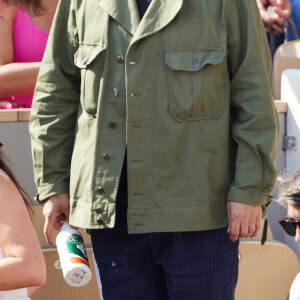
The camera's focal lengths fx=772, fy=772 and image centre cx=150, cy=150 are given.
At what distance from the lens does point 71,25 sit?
8.47 ft

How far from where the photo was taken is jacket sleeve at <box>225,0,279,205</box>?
2355mm

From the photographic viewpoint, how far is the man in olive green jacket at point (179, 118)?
2.34 m

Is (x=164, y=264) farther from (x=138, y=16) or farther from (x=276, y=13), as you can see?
(x=276, y=13)

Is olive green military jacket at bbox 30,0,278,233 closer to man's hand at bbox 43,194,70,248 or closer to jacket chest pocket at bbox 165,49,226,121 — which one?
jacket chest pocket at bbox 165,49,226,121

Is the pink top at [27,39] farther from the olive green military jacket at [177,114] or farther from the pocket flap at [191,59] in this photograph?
the pocket flap at [191,59]

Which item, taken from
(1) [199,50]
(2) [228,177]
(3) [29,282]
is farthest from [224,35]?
(3) [29,282]

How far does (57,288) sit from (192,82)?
1.57 meters

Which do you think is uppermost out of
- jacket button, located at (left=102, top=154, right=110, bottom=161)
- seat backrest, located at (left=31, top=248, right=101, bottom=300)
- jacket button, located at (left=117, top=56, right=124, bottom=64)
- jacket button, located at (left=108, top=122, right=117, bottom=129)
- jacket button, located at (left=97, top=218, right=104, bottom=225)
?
jacket button, located at (left=117, top=56, right=124, bottom=64)

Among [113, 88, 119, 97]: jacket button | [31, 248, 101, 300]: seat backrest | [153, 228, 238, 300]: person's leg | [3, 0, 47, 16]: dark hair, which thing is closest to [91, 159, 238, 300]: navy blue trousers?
[153, 228, 238, 300]: person's leg

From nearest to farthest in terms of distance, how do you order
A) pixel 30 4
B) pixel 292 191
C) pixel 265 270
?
pixel 292 191, pixel 30 4, pixel 265 270

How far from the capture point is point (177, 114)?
7.68 feet

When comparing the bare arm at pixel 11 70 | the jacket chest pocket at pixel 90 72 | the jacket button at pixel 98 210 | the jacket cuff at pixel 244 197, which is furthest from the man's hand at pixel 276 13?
the jacket button at pixel 98 210

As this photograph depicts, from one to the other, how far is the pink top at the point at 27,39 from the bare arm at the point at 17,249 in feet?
5.12

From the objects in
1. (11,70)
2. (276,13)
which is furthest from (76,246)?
(276,13)
